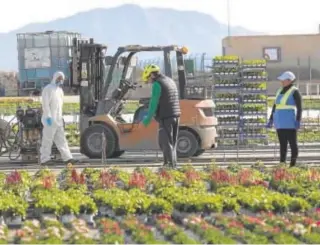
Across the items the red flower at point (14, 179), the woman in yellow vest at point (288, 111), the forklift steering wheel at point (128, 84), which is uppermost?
the forklift steering wheel at point (128, 84)

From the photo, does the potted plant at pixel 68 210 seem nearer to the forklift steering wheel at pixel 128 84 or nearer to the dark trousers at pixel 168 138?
the dark trousers at pixel 168 138

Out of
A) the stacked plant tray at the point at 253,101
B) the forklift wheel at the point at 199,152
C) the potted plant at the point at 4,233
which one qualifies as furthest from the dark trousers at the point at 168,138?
the stacked plant tray at the point at 253,101

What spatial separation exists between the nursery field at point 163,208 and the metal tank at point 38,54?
25455 mm

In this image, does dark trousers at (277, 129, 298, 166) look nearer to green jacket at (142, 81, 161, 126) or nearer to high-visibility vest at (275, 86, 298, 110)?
high-visibility vest at (275, 86, 298, 110)

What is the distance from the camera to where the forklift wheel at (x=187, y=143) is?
18.5 m

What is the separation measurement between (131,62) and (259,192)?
785cm

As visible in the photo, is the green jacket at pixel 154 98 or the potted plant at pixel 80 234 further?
the green jacket at pixel 154 98

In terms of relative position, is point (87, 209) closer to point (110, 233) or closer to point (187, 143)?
point (110, 233)

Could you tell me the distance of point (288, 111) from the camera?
15117mm

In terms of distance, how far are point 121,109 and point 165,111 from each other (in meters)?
4.14

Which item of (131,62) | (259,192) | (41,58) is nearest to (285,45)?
(41,58)

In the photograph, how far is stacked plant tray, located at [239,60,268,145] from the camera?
2233 cm

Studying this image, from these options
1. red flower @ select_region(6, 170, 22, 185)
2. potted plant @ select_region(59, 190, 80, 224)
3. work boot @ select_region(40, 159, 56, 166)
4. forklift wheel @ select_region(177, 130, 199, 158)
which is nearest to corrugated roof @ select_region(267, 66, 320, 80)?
forklift wheel @ select_region(177, 130, 199, 158)

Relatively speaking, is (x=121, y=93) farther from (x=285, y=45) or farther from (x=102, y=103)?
(x=285, y=45)
